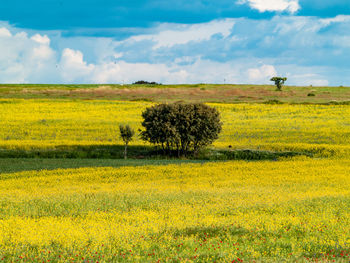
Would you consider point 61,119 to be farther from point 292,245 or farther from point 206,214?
point 292,245

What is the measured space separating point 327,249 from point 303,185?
11.4 m

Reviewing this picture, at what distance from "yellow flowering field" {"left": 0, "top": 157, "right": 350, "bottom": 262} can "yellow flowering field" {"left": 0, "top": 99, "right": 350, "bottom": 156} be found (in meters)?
20.6

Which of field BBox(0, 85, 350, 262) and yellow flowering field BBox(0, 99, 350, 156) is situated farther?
yellow flowering field BBox(0, 99, 350, 156)

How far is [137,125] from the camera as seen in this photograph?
58.8 metres

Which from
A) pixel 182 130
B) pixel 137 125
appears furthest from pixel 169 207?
pixel 137 125

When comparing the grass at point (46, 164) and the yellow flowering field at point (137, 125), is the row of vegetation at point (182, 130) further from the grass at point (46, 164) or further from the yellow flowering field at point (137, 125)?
the grass at point (46, 164)

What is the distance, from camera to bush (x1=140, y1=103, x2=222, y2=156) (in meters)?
42.2

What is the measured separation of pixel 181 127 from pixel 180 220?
95.4 ft

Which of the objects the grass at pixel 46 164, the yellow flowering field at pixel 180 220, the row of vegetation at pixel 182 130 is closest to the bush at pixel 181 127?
the row of vegetation at pixel 182 130

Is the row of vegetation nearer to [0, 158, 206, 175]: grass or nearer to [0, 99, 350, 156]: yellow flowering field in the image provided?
[0, 99, 350, 156]: yellow flowering field

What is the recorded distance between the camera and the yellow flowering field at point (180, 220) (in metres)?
10.5

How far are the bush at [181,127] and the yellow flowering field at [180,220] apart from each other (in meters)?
16.9

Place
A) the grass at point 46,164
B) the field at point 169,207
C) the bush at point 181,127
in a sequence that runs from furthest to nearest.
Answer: the bush at point 181,127 → the grass at point 46,164 → the field at point 169,207

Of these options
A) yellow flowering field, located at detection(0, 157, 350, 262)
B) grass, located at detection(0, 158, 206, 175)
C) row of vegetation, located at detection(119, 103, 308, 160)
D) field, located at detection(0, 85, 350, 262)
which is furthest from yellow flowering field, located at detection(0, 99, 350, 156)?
yellow flowering field, located at detection(0, 157, 350, 262)
